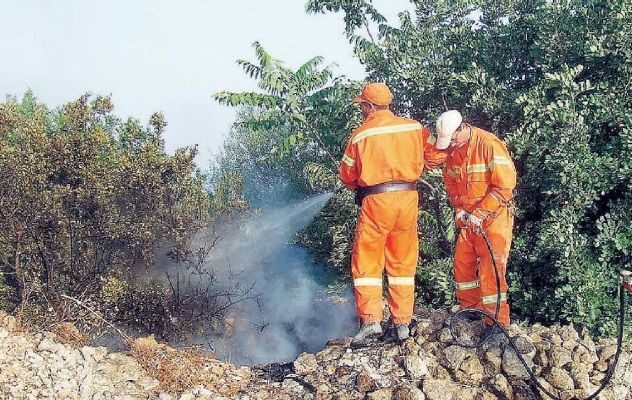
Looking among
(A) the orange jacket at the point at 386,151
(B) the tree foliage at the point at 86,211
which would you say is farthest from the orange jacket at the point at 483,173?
(B) the tree foliage at the point at 86,211

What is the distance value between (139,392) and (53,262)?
4.84 m

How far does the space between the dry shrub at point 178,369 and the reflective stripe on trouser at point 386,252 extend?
152cm

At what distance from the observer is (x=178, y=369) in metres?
5.64

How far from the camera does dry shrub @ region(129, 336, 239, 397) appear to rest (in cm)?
557

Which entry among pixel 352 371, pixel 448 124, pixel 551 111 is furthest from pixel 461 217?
pixel 551 111

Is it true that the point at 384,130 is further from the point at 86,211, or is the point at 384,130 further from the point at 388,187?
the point at 86,211

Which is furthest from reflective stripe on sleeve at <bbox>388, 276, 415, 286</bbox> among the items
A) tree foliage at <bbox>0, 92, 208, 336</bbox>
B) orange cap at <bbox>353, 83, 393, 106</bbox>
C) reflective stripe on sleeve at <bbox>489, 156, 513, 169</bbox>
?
tree foliage at <bbox>0, 92, 208, 336</bbox>

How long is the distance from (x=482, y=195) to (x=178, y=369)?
330cm

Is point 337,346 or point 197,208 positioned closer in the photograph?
point 337,346

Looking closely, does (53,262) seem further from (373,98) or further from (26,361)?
(373,98)

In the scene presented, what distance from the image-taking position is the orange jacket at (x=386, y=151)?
17.9 feet

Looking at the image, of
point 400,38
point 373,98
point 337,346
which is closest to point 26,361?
point 337,346

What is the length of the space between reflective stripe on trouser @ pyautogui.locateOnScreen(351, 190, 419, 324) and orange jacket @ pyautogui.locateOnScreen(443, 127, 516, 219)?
0.50 meters

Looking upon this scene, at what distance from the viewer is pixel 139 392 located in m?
5.45
